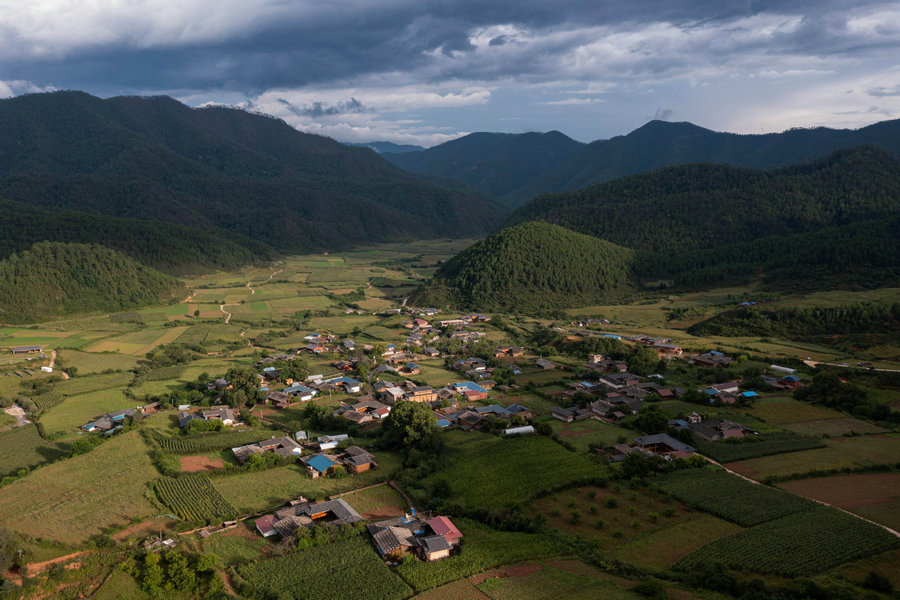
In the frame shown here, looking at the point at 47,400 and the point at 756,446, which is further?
the point at 47,400

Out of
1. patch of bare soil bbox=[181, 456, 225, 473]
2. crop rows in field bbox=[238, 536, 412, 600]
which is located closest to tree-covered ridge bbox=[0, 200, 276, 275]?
patch of bare soil bbox=[181, 456, 225, 473]

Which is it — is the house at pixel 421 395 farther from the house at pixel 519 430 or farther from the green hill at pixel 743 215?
the green hill at pixel 743 215

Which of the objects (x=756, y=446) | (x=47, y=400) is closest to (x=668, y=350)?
(x=756, y=446)

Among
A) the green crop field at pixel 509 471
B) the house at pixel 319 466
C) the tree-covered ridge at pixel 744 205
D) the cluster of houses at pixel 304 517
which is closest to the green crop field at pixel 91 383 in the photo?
the house at pixel 319 466

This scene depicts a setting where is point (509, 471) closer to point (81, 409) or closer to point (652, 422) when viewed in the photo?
point (652, 422)

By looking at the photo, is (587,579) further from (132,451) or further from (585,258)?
(585,258)

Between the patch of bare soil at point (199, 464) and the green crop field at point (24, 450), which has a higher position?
the green crop field at point (24, 450)
